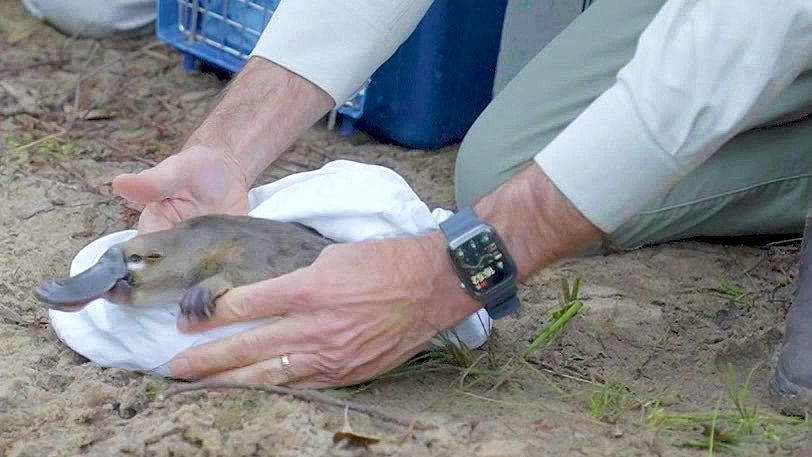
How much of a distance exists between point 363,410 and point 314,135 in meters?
1.62

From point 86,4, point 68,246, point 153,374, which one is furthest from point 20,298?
point 86,4

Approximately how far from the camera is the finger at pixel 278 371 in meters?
1.97

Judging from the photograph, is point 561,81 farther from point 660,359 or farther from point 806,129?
point 660,359

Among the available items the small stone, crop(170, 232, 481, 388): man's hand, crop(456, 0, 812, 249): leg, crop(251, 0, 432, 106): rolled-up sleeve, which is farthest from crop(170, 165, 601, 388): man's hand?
crop(456, 0, 812, 249): leg

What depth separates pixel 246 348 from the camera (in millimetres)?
1979

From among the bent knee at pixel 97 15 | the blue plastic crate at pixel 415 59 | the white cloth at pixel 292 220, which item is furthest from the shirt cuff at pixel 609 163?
the bent knee at pixel 97 15

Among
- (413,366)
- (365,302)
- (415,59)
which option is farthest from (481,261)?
(415,59)

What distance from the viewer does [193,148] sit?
2.37 m

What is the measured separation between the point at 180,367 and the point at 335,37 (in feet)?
2.67

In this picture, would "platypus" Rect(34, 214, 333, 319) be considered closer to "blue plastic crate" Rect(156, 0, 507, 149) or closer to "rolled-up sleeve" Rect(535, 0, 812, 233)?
"rolled-up sleeve" Rect(535, 0, 812, 233)

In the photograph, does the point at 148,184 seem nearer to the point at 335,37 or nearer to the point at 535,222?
the point at 335,37

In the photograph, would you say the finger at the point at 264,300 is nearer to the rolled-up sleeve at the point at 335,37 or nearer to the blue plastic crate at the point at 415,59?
the rolled-up sleeve at the point at 335,37

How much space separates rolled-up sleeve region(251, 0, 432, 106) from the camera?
255 cm

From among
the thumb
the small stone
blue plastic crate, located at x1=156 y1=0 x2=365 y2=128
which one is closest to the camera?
the small stone
